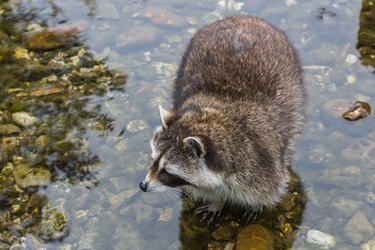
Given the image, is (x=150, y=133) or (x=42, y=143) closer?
(x=42, y=143)

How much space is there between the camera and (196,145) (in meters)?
4.26

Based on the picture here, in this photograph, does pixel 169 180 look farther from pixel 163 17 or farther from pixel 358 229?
pixel 163 17

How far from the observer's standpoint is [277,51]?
207 inches

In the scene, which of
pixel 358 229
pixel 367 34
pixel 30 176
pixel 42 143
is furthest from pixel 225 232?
pixel 367 34

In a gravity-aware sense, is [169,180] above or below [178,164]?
below

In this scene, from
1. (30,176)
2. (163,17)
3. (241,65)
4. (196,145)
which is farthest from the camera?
(163,17)

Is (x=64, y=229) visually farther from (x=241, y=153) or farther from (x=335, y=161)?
Result: (x=335, y=161)

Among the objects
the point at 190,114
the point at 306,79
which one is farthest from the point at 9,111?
the point at 306,79

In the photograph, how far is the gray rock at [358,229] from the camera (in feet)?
15.7

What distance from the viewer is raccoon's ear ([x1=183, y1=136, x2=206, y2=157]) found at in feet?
13.8

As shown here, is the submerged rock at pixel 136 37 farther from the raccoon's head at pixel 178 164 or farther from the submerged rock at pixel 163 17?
the raccoon's head at pixel 178 164

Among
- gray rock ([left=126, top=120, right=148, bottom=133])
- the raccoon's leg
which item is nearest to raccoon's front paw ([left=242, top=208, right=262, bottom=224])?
the raccoon's leg

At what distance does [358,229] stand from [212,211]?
3.82ft

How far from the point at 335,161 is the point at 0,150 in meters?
2.98
